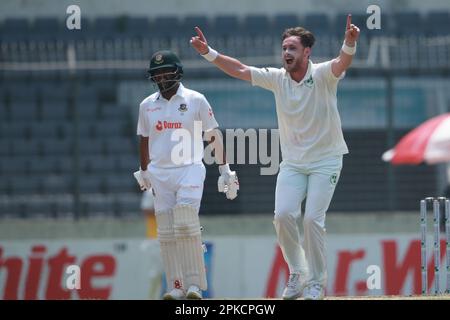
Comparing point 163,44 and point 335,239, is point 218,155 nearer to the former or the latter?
point 335,239

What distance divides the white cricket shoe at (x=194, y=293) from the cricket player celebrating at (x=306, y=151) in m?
0.66

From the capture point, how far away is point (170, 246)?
11188 millimetres

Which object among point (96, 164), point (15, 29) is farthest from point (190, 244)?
point (15, 29)

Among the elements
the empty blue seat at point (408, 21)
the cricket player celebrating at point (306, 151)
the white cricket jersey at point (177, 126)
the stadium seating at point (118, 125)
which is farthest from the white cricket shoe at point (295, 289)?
the empty blue seat at point (408, 21)

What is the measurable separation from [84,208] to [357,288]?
12.0 ft

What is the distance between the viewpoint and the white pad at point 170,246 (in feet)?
36.6

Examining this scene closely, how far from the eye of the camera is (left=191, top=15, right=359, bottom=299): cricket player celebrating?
10586 millimetres

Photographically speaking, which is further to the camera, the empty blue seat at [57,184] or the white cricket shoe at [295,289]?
the empty blue seat at [57,184]

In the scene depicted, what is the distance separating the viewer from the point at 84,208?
18016 millimetres

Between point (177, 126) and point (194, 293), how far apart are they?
1.33m

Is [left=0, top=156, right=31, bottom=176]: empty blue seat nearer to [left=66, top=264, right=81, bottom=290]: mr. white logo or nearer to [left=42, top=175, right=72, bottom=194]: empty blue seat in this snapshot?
[left=42, top=175, right=72, bottom=194]: empty blue seat

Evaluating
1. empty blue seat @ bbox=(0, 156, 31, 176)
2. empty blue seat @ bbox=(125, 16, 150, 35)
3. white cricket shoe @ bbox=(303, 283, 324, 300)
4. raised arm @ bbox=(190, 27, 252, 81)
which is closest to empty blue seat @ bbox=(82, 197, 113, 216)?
empty blue seat @ bbox=(0, 156, 31, 176)

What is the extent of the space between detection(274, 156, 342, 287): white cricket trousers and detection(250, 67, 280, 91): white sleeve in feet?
2.05

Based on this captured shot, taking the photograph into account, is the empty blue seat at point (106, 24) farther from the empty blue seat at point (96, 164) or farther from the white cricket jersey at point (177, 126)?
the white cricket jersey at point (177, 126)
